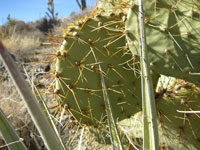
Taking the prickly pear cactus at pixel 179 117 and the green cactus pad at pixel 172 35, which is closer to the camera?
the green cactus pad at pixel 172 35

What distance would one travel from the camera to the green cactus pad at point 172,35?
35.0 inches

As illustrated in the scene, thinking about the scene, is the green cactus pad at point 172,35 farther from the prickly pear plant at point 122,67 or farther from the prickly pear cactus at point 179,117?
the prickly pear cactus at point 179,117

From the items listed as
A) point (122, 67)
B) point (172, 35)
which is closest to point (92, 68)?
point (122, 67)

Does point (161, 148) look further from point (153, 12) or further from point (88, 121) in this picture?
point (153, 12)

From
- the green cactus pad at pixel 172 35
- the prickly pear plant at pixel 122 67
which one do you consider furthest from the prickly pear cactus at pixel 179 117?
the green cactus pad at pixel 172 35

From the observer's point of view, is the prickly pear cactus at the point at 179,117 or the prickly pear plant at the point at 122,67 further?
the prickly pear cactus at the point at 179,117

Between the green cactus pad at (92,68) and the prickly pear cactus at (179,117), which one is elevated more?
the green cactus pad at (92,68)

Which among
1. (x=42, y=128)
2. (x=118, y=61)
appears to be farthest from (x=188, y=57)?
(x=42, y=128)

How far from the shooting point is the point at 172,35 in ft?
2.99

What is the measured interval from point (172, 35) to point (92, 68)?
17.5 inches

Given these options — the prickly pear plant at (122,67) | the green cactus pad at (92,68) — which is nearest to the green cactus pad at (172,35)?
the prickly pear plant at (122,67)

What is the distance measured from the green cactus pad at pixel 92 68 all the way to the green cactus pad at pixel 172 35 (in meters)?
0.15

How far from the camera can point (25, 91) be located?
1.23ft

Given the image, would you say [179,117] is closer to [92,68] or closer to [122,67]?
[122,67]
